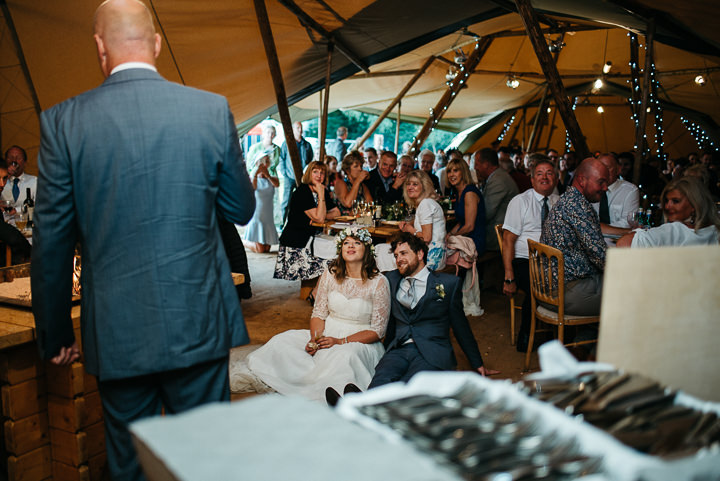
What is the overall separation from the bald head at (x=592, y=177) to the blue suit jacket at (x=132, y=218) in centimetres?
298

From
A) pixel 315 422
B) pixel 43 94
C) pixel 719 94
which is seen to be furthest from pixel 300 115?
pixel 315 422

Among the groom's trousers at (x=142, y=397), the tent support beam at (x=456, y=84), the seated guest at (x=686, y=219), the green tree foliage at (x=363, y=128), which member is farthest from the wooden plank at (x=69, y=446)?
the green tree foliage at (x=363, y=128)

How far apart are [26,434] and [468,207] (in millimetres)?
4115

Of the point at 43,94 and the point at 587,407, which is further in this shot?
the point at 43,94

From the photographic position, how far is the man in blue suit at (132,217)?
4.67 feet

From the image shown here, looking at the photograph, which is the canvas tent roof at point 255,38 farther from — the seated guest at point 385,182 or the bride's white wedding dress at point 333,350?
the bride's white wedding dress at point 333,350

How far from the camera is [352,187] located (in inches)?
268

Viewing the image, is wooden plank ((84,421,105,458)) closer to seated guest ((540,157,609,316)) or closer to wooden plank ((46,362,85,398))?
wooden plank ((46,362,85,398))

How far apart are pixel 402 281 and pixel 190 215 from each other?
91.9 inches

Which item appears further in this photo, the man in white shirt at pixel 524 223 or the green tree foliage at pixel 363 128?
the green tree foliage at pixel 363 128

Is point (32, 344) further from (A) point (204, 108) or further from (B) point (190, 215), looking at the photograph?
(A) point (204, 108)

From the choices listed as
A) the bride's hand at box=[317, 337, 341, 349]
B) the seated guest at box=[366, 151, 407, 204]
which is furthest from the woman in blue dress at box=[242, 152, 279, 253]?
the bride's hand at box=[317, 337, 341, 349]

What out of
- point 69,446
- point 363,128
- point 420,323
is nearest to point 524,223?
point 420,323

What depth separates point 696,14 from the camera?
495 centimetres
